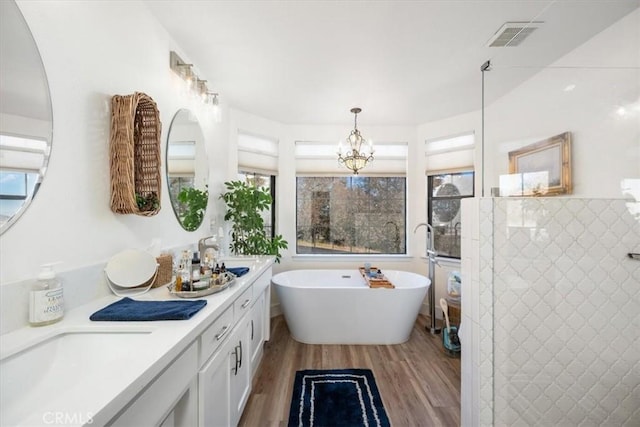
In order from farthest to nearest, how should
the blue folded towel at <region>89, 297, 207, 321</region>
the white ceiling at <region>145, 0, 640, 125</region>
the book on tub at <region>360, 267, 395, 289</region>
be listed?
the book on tub at <region>360, 267, 395, 289</region> → the white ceiling at <region>145, 0, 640, 125</region> → the blue folded towel at <region>89, 297, 207, 321</region>

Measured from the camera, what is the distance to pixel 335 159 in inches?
150

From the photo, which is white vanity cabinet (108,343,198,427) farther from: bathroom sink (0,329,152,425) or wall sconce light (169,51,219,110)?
wall sconce light (169,51,219,110)

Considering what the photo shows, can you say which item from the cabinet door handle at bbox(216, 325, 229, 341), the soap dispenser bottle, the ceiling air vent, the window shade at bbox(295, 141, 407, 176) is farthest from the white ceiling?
the cabinet door handle at bbox(216, 325, 229, 341)

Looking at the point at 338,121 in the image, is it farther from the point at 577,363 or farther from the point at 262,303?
the point at 577,363

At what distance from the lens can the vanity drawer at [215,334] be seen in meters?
1.12

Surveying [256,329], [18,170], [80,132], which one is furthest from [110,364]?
[256,329]

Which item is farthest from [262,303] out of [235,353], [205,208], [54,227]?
[54,227]

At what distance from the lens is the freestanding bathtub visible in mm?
2725

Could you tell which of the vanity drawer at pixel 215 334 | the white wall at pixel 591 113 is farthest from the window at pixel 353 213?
the vanity drawer at pixel 215 334

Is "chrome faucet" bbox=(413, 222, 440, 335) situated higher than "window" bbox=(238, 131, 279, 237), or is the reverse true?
"window" bbox=(238, 131, 279, 237)

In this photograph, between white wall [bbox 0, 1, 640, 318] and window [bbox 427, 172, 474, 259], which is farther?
window [bbox 427, 172, 474, 259]

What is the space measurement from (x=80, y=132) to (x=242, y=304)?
119cm

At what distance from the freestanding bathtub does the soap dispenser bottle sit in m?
1.95

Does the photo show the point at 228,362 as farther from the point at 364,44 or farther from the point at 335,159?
the point at 335,159
